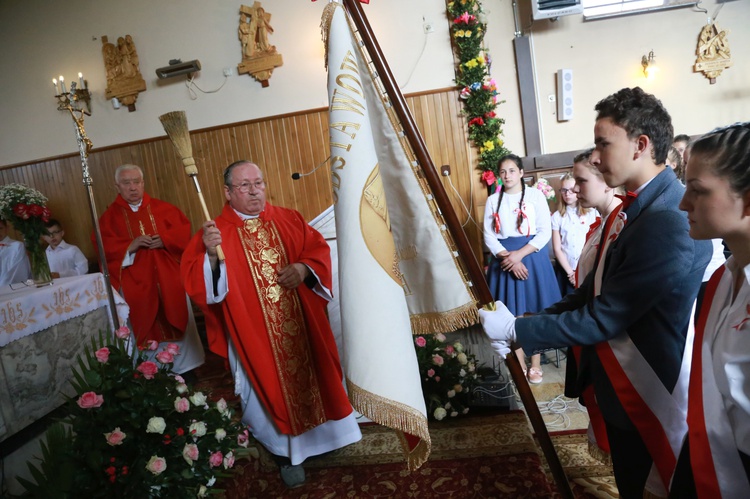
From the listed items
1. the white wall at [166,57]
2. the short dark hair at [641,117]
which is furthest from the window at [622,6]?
the short dark hair at [641,117]

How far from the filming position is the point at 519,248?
4.09 m

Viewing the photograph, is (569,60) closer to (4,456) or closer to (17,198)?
(17,198)

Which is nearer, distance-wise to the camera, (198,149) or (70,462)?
(70,462)

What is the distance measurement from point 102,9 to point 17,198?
4.66m

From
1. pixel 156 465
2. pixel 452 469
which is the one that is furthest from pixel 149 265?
pixel 452 469

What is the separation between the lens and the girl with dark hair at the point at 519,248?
4008mm

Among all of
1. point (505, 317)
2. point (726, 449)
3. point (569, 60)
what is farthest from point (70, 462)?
point (569, 60)

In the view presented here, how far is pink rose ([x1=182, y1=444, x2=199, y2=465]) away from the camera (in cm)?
206

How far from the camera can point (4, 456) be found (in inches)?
110

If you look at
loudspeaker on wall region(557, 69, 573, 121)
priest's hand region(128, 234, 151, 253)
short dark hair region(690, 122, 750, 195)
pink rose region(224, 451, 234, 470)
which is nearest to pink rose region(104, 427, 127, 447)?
pink rose region(224, 451, 234, 470)

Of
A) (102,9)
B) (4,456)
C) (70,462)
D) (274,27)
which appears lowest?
(4,456)

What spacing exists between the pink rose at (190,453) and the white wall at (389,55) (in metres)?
4.84

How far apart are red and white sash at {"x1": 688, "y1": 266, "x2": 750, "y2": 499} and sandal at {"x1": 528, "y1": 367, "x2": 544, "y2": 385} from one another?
281 cm

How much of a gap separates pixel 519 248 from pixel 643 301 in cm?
268
